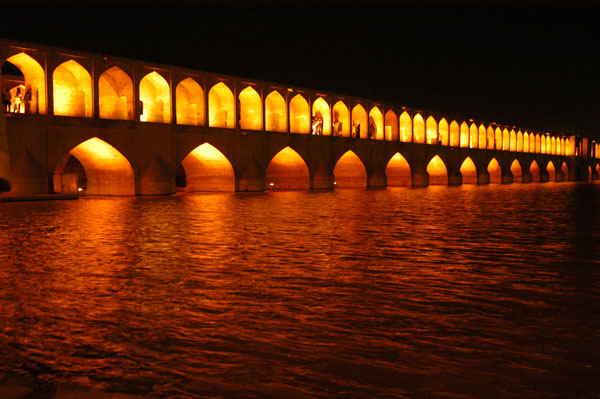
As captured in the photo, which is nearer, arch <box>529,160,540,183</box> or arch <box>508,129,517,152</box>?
arch <box>508,129,517,152</box>

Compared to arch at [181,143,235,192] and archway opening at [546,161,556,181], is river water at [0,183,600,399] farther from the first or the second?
archway opening at [546,161,556,181]

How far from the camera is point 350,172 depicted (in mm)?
33562

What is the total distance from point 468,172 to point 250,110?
23167mm

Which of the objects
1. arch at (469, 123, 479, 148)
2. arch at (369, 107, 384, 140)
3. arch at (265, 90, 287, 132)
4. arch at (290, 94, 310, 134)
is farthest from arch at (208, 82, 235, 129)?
arch at (469, 123, 479, 148)

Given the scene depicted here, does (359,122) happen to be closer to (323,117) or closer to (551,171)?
(323,117)

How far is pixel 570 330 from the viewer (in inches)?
123

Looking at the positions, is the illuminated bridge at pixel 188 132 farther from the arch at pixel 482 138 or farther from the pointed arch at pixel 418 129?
the arch at pixel 482 138

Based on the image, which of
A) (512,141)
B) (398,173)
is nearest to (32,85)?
(398,173)

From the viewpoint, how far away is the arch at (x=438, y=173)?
40.3 meters

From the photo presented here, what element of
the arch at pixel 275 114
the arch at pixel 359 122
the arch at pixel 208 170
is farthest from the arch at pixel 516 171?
the arch at pixel 208 170

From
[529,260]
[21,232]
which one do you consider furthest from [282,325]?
[21,232]

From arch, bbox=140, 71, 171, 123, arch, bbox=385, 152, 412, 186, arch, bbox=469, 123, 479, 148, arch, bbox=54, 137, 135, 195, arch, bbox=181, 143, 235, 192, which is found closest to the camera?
arch, bbox=54, 137, 135, 195

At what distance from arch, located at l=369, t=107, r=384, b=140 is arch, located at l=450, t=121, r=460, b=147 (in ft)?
30.5

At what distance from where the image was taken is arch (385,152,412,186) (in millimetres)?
36750
